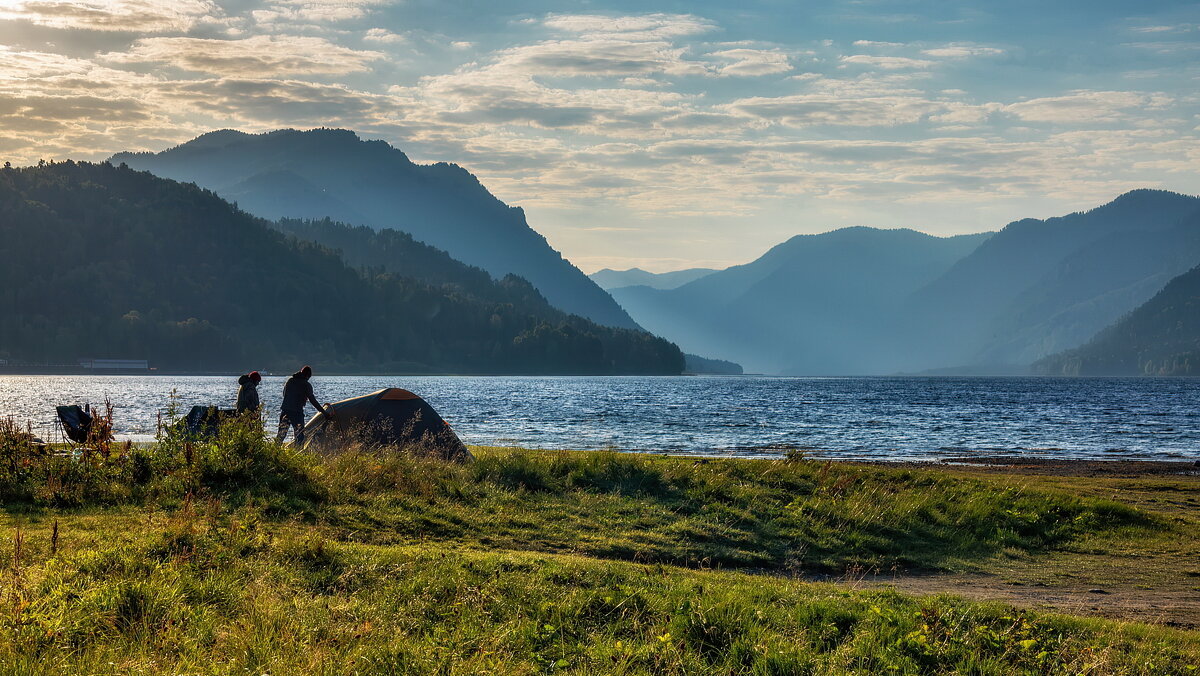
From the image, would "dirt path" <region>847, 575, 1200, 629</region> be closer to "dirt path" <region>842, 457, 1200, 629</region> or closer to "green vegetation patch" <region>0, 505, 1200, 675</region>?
"dirt path" <region>842, 457, 1200, 629</region>

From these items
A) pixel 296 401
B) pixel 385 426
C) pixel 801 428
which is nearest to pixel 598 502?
pixel 385 426

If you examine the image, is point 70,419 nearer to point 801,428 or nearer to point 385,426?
point 385,426

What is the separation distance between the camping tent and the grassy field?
2.94m

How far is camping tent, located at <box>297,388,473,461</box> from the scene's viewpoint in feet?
77.8

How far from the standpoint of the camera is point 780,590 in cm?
1159

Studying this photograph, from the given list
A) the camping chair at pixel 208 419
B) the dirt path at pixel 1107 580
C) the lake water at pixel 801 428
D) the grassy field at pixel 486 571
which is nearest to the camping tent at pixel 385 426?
the camping chair at pixel 208 419

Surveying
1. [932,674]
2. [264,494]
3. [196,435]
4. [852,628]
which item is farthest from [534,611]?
[196,435]

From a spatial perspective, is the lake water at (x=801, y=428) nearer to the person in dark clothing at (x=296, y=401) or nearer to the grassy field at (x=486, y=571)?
the person in dark clothing at (x=296, y=401)

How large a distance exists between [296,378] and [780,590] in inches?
626

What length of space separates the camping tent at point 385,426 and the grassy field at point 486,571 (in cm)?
294

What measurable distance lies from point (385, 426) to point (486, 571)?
13.8 metres

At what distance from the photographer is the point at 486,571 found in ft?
36.6

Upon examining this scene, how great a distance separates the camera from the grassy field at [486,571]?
808cm

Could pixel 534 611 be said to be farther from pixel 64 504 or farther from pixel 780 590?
pixel 64 504
